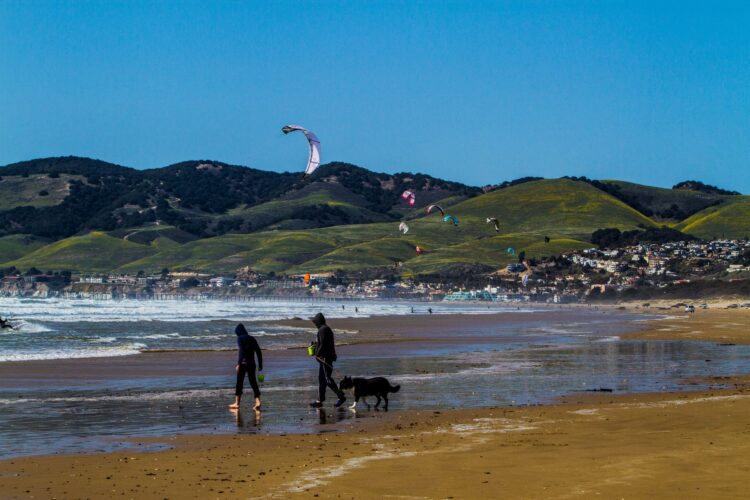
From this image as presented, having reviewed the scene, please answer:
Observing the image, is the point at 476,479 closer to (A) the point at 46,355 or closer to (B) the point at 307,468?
(B) the point at 307,468

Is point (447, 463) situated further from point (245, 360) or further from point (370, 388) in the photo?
point (245, 360)

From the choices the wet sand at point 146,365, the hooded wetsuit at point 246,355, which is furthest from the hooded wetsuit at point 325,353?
the wet sand at point 146,365

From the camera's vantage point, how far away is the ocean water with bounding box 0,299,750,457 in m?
15.2

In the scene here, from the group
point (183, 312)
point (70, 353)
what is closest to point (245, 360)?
point (70, 353)

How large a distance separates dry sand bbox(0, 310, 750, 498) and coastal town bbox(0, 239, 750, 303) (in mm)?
85831

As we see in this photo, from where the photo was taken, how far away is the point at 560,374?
A: 23.1 meters

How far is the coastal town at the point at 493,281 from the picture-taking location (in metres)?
119

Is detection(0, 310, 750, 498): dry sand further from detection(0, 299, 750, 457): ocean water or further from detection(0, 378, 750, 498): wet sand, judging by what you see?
detection(0, 299, 750, 457): ocean water

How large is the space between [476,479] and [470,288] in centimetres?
13713

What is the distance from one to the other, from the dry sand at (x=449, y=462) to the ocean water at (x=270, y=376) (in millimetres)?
1242

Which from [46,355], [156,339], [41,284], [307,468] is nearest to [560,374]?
[307,468]

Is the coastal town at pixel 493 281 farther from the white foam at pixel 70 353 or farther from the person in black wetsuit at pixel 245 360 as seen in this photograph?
the person in black wetsuit at pixel 245 360

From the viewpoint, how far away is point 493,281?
144 meters

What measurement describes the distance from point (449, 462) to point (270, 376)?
12152mm
